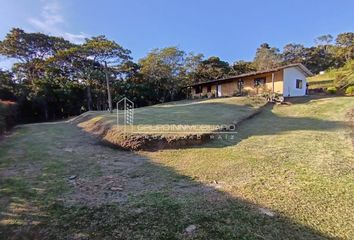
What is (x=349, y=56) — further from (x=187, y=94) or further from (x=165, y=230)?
(x=165, y=230)

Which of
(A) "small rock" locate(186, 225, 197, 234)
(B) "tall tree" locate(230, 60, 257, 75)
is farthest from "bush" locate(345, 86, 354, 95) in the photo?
(A) "small rock" locate(186, 225, 197, 234)

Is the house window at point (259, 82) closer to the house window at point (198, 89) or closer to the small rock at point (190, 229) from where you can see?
the house window at point (198, 89)

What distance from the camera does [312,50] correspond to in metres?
46.6

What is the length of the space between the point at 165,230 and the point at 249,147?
19.9 feet

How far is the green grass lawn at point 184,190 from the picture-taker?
4.28 metres

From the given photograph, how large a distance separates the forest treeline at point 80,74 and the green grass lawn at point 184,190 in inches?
690

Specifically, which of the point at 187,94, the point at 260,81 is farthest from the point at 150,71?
the point at 260,81

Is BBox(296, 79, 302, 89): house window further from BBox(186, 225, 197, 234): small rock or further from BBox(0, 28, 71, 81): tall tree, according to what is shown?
BBox(0, 28, 71, 81): tall tree

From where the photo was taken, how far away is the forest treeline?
86.8ft

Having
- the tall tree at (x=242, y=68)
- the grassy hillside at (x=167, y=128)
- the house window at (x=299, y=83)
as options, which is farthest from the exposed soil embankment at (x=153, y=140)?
the tall tree at (x=242, y=68)

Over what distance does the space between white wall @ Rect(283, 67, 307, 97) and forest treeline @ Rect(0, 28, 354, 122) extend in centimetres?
1255

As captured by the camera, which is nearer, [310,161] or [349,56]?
[310,161]

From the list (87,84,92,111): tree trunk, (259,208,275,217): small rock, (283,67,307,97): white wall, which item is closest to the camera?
(259,208,275,217): small rock

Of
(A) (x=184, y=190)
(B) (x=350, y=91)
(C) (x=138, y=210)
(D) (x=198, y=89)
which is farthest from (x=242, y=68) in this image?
(C) (x=138, y=210)
